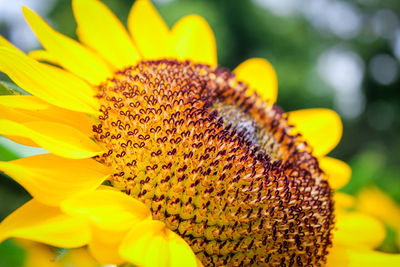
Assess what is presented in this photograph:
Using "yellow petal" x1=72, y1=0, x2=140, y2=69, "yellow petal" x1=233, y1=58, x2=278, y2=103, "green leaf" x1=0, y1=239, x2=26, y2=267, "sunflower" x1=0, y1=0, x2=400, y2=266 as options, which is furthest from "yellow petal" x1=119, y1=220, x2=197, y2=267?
"yellow petal" x1=233, y1=58, x2=278, y2=103

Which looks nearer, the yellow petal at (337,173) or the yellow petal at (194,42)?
the yellow petal at (337,173)

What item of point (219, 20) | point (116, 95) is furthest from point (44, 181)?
point (219, 20)

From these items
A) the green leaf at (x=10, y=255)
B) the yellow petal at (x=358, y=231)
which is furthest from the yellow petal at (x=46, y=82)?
the yellow petal at (x=358, y=231)

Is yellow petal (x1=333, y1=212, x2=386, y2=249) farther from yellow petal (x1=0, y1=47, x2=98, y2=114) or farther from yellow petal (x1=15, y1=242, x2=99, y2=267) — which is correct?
yellow petal (x1=0, y1=47, x2=98, y2=114)

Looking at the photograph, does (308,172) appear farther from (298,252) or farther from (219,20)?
(219,20)

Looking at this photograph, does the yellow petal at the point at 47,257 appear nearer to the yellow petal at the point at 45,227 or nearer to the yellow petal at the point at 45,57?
the yellow petal at the point at 45,227

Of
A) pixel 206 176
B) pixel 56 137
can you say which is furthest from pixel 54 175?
pixel 206 176
